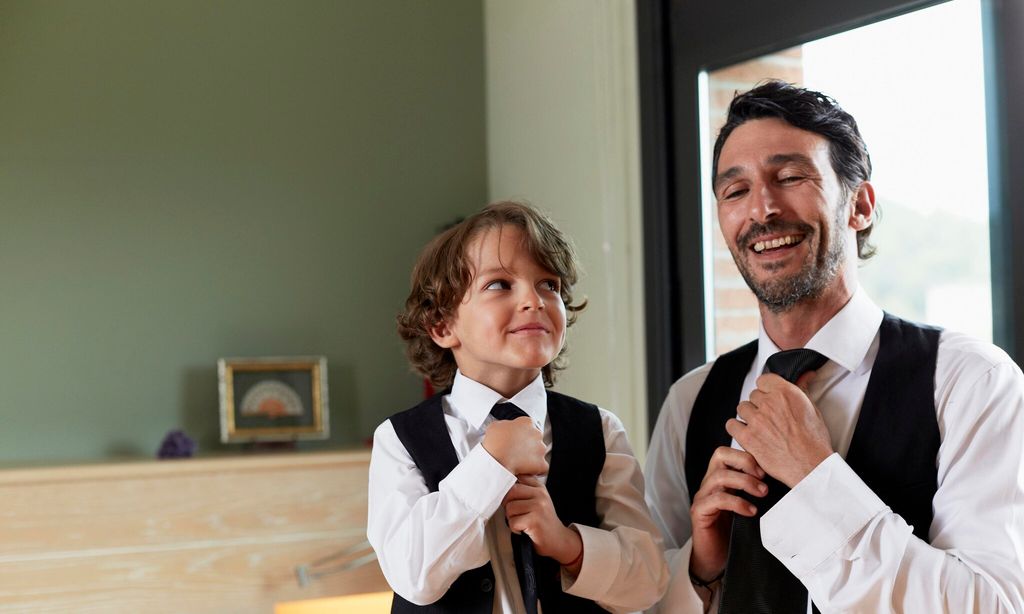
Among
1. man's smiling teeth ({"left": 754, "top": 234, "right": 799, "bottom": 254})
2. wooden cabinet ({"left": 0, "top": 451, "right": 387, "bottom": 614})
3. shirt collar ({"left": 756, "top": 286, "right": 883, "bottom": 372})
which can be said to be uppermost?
man's smiling teeth ({"left": 754, "top": 234, "right": 799, "bottom": 254})

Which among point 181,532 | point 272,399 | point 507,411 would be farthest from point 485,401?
point 272,399

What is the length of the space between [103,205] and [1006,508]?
2.89 m

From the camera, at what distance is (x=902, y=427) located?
139 cm

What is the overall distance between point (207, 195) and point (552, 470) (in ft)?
7.89

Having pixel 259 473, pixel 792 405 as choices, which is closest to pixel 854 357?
pixel 792 405

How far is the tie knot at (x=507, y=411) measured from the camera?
1.48 metres

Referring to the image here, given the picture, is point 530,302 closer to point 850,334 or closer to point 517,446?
point 517,446

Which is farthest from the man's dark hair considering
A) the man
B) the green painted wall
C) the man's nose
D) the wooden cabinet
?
the green painted wall

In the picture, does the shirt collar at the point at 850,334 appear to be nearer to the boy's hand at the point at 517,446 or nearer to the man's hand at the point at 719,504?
the man's hand at the point at 719,504

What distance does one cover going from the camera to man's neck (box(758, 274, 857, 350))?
1.55 meters

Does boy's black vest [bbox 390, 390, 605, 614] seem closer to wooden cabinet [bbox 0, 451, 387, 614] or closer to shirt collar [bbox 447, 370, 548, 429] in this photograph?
shirt collar [bbox 447, 370, 548, 429]

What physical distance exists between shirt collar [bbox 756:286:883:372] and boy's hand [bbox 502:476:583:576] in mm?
456

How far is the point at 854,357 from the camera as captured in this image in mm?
1487

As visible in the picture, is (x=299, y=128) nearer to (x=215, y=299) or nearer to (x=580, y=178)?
(x=215, y=299)
